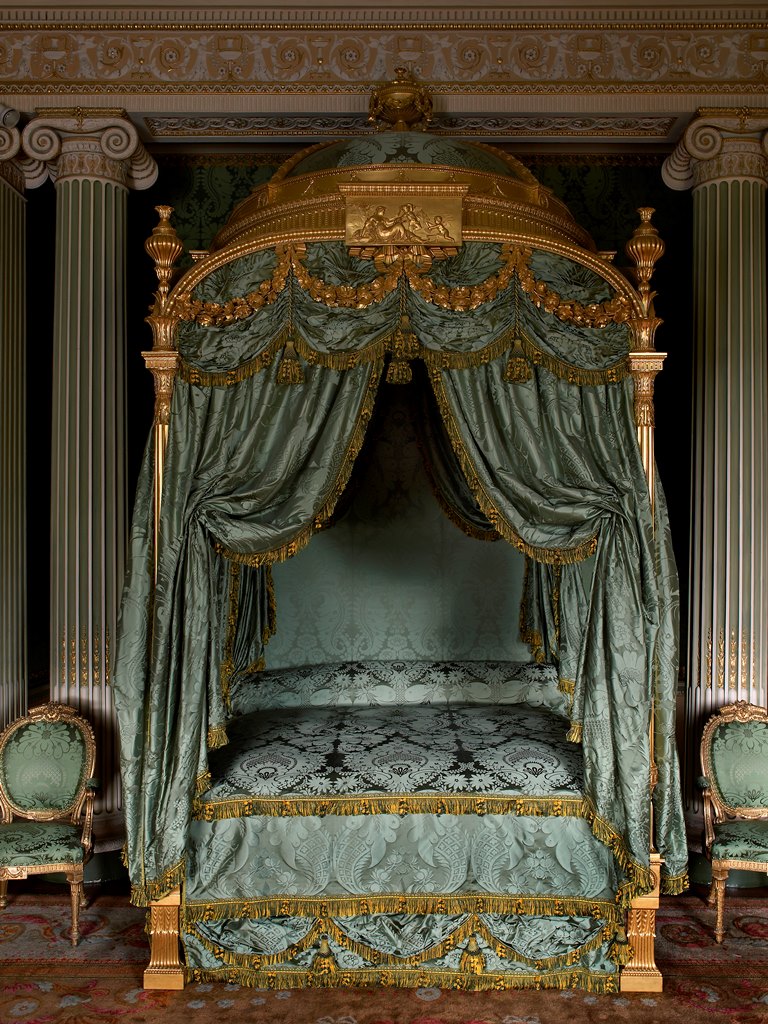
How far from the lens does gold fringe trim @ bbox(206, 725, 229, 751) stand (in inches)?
149

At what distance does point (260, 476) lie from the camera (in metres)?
3.79

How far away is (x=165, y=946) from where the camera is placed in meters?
3.78

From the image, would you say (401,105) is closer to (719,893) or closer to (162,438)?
(162,438)

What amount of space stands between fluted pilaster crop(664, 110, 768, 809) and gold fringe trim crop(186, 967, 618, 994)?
1557 mm

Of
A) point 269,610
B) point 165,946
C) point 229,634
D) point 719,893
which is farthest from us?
point 269,610

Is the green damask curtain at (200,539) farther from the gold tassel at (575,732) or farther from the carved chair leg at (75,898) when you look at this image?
the gold tassel at (575,732)

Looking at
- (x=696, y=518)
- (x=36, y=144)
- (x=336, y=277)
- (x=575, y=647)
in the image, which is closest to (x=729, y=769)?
(x=575, y=647)

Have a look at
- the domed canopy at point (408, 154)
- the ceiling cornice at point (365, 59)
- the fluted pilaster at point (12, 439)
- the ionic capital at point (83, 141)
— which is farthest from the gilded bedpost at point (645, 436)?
the fluted pilaster at point (12, 439)

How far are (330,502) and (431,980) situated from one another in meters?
1.93

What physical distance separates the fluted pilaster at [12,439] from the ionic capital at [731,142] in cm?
360

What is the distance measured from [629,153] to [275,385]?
3.06 meters

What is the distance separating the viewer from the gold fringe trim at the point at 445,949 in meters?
3.77

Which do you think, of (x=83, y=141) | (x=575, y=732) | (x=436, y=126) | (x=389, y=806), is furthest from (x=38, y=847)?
(x=436, y=126)

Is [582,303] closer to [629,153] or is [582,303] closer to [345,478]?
[345,478]
